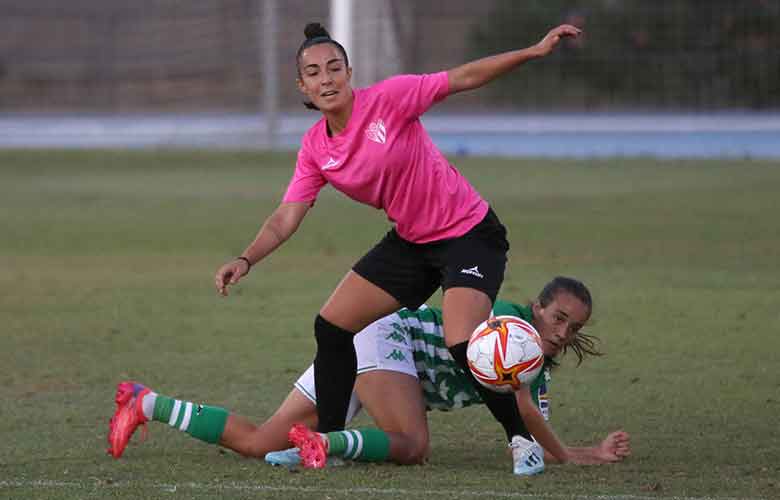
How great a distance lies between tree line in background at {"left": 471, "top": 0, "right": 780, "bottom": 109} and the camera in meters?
29.4

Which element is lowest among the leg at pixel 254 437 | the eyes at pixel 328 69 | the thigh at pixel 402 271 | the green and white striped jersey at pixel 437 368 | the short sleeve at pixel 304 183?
the leg at pixel 254 437

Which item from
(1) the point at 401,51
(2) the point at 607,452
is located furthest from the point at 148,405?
(1) the point at 401,51

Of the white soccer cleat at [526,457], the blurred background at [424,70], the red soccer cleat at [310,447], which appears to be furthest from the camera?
the blurred background at [424,70]

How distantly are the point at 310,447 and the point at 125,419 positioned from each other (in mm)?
884

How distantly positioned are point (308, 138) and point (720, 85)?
2415cm

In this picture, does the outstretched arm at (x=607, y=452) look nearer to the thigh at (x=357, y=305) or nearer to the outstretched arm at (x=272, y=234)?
the thigh at (x=357, y=305)

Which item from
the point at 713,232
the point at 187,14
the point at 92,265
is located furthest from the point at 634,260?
the point at 187,14

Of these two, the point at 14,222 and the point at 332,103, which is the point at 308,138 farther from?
the point at 14,222

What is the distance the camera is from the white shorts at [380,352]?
696 cm

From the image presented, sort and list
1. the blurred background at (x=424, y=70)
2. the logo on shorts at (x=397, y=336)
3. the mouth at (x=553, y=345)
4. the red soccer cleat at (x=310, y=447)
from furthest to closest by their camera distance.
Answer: the blurred background at (x=424, y=70) → the logo on shorts at (x=397, y=336) → the mouth at (x=553, y=345) → the red soccer cleat at (x=310, y=447)

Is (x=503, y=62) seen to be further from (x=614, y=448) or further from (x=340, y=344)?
(x=614, y=448)

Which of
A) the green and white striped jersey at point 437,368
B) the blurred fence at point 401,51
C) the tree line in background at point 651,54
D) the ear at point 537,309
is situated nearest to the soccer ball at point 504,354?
the ear at point 537,309

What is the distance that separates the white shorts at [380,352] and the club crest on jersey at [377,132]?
91 cm

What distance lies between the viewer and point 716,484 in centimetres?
621
